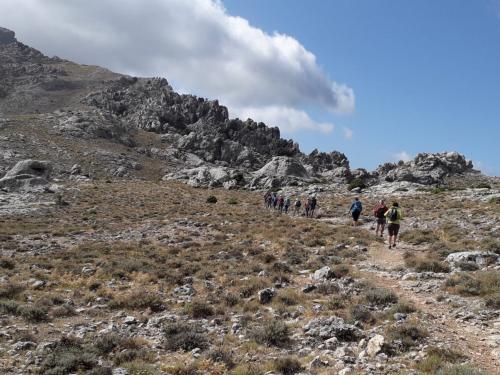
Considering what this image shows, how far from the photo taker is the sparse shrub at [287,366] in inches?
389

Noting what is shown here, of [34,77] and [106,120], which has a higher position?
[34,77]

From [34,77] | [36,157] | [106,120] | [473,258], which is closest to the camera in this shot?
[473,258]

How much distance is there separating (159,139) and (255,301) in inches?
4495

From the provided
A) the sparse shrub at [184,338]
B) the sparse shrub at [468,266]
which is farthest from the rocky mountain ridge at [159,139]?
the sparse shrub at [184,338]

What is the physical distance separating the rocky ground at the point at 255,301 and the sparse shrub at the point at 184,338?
5 centimetres

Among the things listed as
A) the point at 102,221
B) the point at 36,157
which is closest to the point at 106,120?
the point at 36,157

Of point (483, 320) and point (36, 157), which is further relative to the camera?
point (36, 157)

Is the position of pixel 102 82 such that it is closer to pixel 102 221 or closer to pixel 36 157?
pixel 36 157

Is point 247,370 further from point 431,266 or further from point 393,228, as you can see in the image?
point 393,228

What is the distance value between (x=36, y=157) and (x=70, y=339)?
271 ft

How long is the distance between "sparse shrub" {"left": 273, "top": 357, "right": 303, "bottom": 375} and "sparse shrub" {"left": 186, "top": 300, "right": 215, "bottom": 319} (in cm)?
465

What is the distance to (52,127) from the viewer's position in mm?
104875

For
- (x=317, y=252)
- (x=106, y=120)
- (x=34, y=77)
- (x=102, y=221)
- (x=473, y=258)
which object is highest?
(x=34, y=77)

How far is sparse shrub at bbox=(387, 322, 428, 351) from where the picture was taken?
1054 cm
